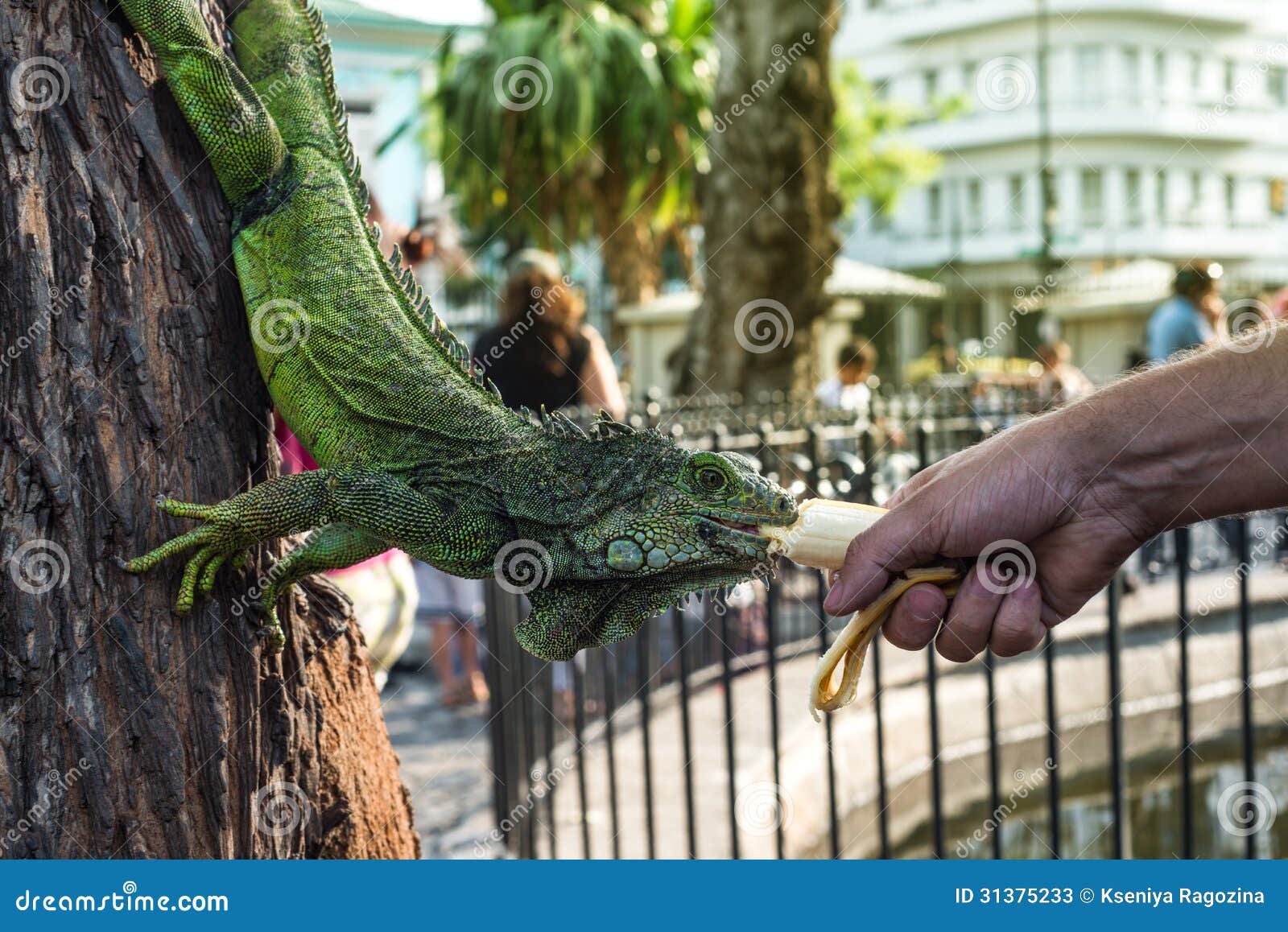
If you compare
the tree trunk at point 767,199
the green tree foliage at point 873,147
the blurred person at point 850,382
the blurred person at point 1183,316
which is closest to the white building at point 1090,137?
the green tree foliage at point 873,147

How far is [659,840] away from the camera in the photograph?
5.07 metres

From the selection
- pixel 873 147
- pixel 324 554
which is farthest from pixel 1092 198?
pixel 324 554

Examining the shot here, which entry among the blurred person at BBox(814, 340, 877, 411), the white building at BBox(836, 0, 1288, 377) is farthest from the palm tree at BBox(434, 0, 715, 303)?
the white building at BBox(836, 0, 1288, 377)

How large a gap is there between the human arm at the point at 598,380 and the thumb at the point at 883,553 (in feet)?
13.3

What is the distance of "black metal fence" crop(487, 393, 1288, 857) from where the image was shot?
4.15 metres

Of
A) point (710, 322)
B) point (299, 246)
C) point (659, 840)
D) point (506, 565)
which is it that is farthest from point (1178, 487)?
point (710, 322)

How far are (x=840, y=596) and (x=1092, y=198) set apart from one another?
160 feet

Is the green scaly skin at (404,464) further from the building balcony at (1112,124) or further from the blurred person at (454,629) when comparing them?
the building balcony at (1112,124)

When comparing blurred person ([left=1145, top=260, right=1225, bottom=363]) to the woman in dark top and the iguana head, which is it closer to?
the woman in dark top

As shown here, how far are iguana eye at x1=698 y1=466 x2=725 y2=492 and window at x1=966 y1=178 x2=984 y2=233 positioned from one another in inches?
1917

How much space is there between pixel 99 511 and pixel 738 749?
4.32 meters

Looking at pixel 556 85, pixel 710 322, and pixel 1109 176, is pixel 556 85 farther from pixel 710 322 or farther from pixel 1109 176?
pixel 1109 176

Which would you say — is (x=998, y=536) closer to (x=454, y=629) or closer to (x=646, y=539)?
(x=646, y=539)

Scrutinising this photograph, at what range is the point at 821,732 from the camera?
5914 mm
